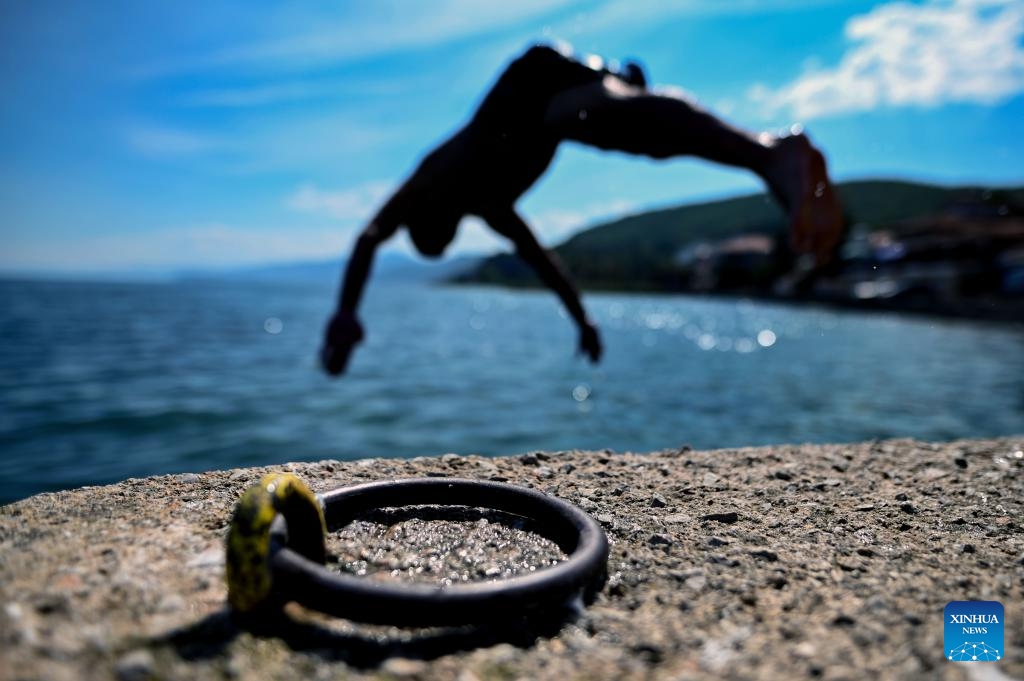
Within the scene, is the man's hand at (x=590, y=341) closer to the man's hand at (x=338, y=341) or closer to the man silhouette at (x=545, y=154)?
the man silhouette at (x=545, y=154)

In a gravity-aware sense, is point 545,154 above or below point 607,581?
above

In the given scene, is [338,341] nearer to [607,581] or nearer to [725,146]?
[607,581]

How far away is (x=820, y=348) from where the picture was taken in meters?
50.6

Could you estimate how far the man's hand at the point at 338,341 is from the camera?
16.1 feet

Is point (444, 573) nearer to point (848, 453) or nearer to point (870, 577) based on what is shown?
point (870, 577)

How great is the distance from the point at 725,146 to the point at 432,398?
2265cm

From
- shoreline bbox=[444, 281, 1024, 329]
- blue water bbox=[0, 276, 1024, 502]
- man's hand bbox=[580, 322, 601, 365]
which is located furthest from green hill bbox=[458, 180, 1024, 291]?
man's hand bbox=[580, 322, 601, 365]

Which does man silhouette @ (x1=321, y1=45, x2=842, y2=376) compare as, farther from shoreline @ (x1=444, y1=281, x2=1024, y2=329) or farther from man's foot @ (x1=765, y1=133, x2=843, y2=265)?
shoreline @ (x1=444, y1=281, x2=1024, y2=329)

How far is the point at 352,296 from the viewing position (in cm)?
498

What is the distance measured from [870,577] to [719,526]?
2.85 feet

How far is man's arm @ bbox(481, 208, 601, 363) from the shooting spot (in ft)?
17.9

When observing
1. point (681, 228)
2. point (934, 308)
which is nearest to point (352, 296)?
point (934, 308)

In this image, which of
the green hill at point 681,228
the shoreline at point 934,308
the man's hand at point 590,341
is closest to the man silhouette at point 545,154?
the man's hand at point 590,341

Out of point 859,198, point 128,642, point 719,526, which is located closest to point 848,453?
point 719,526
